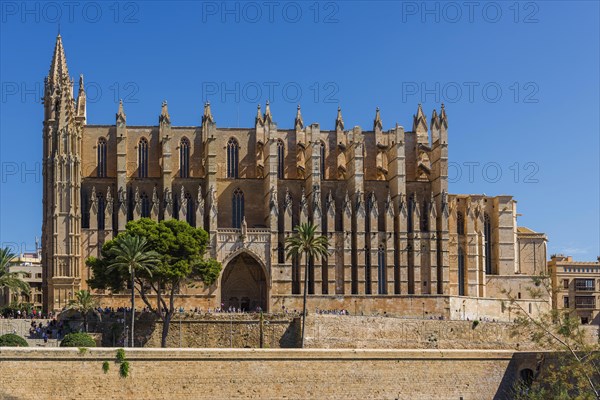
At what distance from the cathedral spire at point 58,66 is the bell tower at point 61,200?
2.61 feet

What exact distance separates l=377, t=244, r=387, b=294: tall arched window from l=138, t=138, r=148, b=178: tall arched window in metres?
17.7

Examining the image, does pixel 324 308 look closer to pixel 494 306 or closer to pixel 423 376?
pixel 494 306

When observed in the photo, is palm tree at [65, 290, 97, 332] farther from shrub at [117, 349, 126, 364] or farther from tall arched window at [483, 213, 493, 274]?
tall arched window at [483, 213, 493, 274]

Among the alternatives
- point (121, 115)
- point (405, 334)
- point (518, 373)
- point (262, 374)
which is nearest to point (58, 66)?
point (121, 115)

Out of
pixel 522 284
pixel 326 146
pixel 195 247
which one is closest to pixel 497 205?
pixel 522 284

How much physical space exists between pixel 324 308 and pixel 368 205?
8684mm

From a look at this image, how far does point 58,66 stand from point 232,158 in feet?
46.5

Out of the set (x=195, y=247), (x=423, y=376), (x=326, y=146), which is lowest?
(x=423, y=376)

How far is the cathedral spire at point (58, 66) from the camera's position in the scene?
7769 cm

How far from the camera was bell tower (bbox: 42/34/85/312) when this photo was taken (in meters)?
73.8

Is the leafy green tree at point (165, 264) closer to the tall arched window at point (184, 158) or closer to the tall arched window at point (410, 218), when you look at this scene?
the tall arched window at point (184, 158)

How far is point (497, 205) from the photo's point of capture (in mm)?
85625

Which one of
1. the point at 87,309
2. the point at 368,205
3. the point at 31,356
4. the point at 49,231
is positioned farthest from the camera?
the point at 368,205

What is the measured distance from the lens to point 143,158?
268 ft
